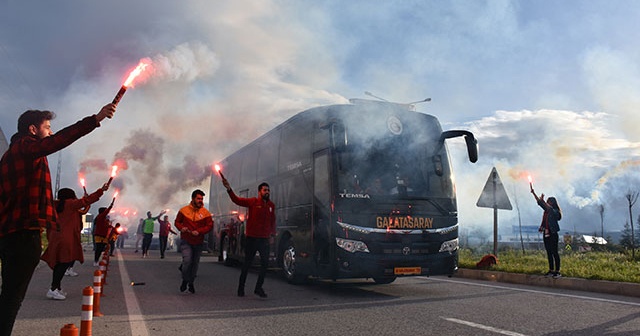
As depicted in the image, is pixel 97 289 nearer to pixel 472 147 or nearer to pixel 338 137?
pixel 338 137

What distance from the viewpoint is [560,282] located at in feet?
35.9

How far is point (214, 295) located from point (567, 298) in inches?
231

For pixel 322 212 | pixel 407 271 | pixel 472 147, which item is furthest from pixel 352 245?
pixel 472 147

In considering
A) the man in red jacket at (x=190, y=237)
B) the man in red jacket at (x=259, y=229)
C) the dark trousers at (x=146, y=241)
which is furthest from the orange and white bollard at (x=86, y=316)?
the dark trousers at (x=146, y=241)

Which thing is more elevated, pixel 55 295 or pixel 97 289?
Answer: pixel 97 289

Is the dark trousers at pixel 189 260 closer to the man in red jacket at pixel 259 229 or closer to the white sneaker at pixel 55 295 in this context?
the man in red jacket at pixel 259 229

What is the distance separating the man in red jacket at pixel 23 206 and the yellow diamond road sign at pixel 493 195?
1237cm

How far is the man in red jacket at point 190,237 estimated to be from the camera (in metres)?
9.58

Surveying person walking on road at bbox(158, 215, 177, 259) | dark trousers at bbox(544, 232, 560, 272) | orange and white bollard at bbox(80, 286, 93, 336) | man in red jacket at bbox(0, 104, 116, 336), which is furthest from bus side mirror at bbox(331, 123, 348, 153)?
person walking on road at bbox(158, 215, 177, 259)

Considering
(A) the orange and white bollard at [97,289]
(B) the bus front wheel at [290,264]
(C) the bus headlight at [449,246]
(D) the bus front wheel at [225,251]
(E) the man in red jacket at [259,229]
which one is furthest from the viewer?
(D) the bus front wheel at [225,251]

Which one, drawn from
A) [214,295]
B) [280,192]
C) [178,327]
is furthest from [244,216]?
[178,327]

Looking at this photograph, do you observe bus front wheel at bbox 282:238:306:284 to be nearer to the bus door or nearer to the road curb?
the bus door

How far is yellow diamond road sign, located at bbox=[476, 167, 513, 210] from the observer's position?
14.6m

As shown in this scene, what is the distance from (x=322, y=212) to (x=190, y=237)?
A: 242 centimetres
